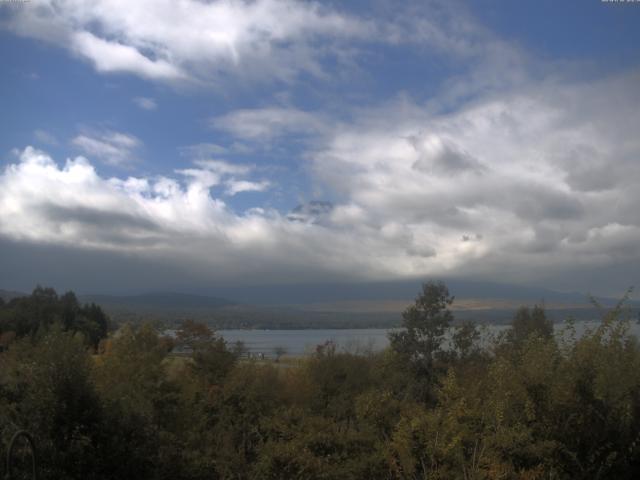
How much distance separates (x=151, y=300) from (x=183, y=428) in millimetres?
166093

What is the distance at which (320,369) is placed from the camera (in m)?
35.2

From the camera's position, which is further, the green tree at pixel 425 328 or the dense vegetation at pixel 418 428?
the green tree at pixel 425 328

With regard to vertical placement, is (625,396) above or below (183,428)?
above

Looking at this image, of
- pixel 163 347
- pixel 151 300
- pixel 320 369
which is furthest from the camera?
pixel 151 300

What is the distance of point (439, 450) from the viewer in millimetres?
10672

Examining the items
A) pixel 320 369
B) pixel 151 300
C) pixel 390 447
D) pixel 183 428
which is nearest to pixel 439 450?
pixel 390 447

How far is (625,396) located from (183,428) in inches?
475

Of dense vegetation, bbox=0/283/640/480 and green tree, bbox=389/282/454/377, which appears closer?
dense vegetation, bbox=0/283/640/480

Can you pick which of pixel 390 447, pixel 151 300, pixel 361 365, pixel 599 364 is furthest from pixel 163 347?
pixel 151 300

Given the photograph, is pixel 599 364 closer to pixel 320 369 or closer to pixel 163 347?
pixel 163 347

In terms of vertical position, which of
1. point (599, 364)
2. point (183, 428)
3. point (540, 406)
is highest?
point (599, 364)

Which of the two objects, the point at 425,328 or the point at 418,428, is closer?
the point at 418,428

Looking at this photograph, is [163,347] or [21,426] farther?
[163,347]

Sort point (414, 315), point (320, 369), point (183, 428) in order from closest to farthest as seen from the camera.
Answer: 1. point (183, 428)
2. point (320, 369)
3. point (414, 315)
